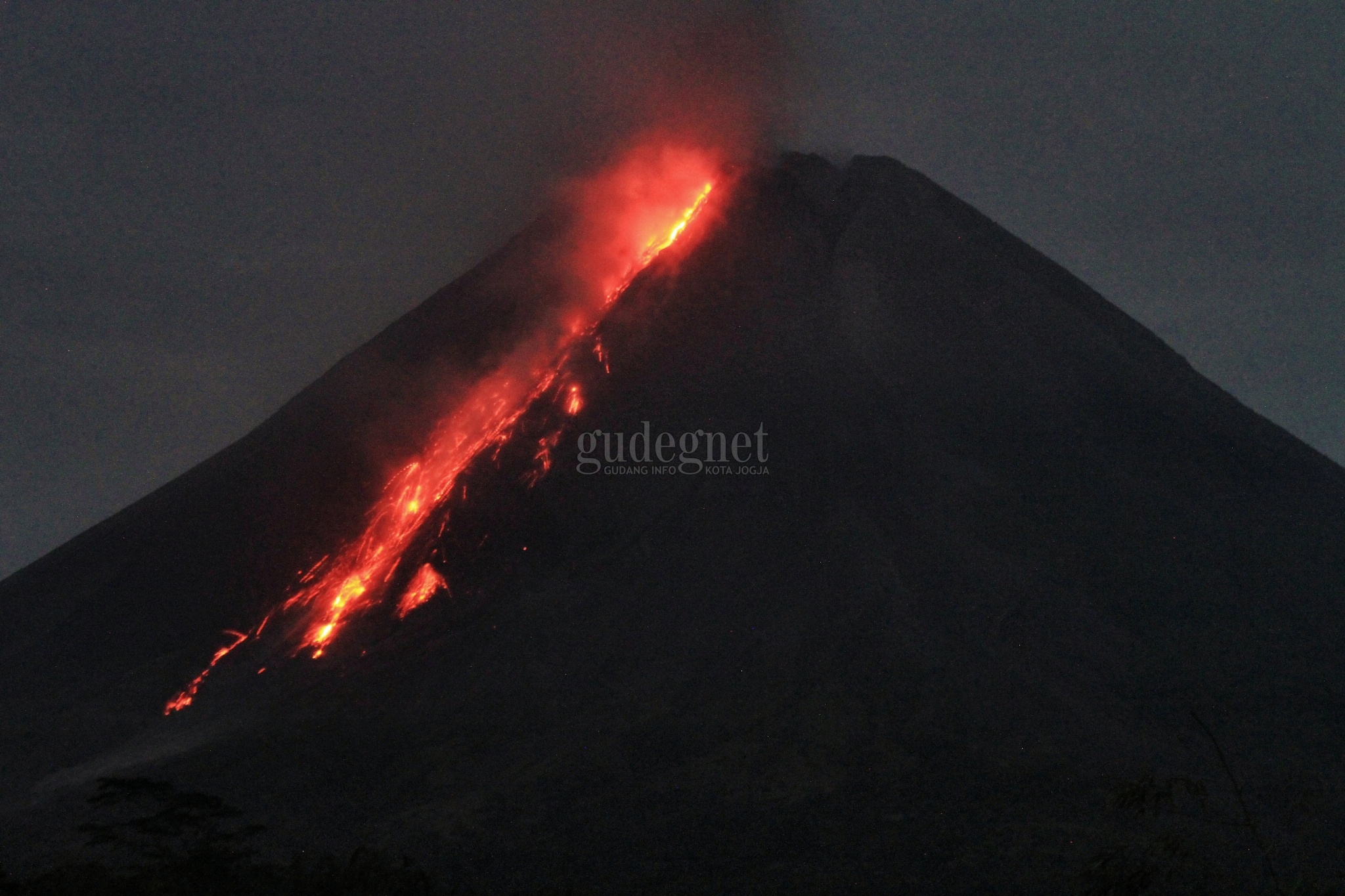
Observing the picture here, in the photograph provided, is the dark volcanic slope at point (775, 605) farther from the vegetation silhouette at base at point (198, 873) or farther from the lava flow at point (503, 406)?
the vegetation silhouette at base at point (198, 873)

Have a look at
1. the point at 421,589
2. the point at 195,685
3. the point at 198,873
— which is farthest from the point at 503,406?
the point at 198,873

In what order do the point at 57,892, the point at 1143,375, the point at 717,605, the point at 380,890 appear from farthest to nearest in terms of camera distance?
the point at 1143,375 → the point at 717,605 → the point at 380,890 → the point at 57,892

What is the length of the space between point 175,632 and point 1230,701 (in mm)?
35174

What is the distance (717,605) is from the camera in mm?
37469

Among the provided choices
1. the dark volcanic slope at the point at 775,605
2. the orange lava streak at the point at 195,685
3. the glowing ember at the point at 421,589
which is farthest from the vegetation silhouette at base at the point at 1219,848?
the orange lava streak at the point at 195,685

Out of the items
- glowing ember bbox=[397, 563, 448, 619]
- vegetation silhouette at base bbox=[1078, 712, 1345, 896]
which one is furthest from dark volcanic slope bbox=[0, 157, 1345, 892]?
vegetation silhouette at base bbox=[1078, 712, 1345, 896]

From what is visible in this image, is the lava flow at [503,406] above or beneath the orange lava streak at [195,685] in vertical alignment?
above

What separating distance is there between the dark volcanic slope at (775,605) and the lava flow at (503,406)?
5.14ft

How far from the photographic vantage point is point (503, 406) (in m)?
50.1

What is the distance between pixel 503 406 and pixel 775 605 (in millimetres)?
18099

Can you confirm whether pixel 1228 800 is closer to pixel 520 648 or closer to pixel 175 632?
pixel 520 648

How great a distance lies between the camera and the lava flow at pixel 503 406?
133ft

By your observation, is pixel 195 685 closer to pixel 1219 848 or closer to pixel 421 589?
pixel 421 589

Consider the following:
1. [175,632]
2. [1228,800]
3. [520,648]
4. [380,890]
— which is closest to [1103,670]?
[1228,800]
